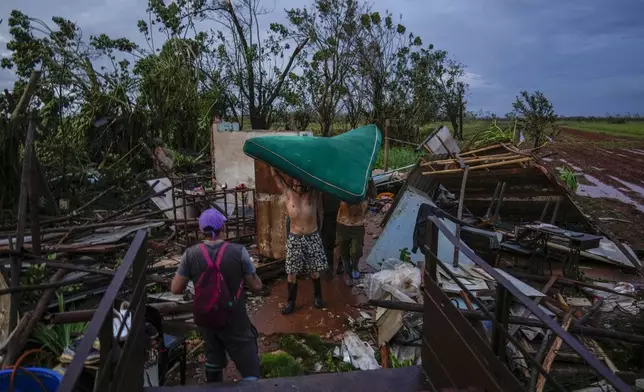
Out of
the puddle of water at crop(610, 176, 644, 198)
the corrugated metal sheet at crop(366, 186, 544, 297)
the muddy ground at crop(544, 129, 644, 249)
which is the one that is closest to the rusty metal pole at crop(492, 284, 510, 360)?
the corrugated metal sheet at crop(366, 186, 544, 297)

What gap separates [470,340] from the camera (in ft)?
8.48

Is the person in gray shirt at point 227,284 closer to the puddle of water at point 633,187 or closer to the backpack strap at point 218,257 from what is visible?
the backpack strap at point 218,257

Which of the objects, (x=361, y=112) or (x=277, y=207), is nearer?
(x=277, y=207)

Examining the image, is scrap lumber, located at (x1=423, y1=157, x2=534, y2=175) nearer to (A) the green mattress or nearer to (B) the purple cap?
(A) the green mattress

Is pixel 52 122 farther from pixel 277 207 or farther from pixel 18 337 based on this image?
pixel 18 337

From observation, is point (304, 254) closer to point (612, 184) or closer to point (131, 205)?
point (131, 205)

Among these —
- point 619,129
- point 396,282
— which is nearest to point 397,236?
point 396,282

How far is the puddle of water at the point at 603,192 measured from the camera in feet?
48.9

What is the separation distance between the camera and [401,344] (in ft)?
15.7

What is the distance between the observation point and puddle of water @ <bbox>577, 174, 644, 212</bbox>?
48.9 feet

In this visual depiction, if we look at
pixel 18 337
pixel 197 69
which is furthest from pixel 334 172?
pixel 197 69

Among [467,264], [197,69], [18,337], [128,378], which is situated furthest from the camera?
[197,69]

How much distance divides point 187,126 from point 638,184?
17.7m

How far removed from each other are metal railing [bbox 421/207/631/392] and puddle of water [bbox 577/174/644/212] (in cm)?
1358
